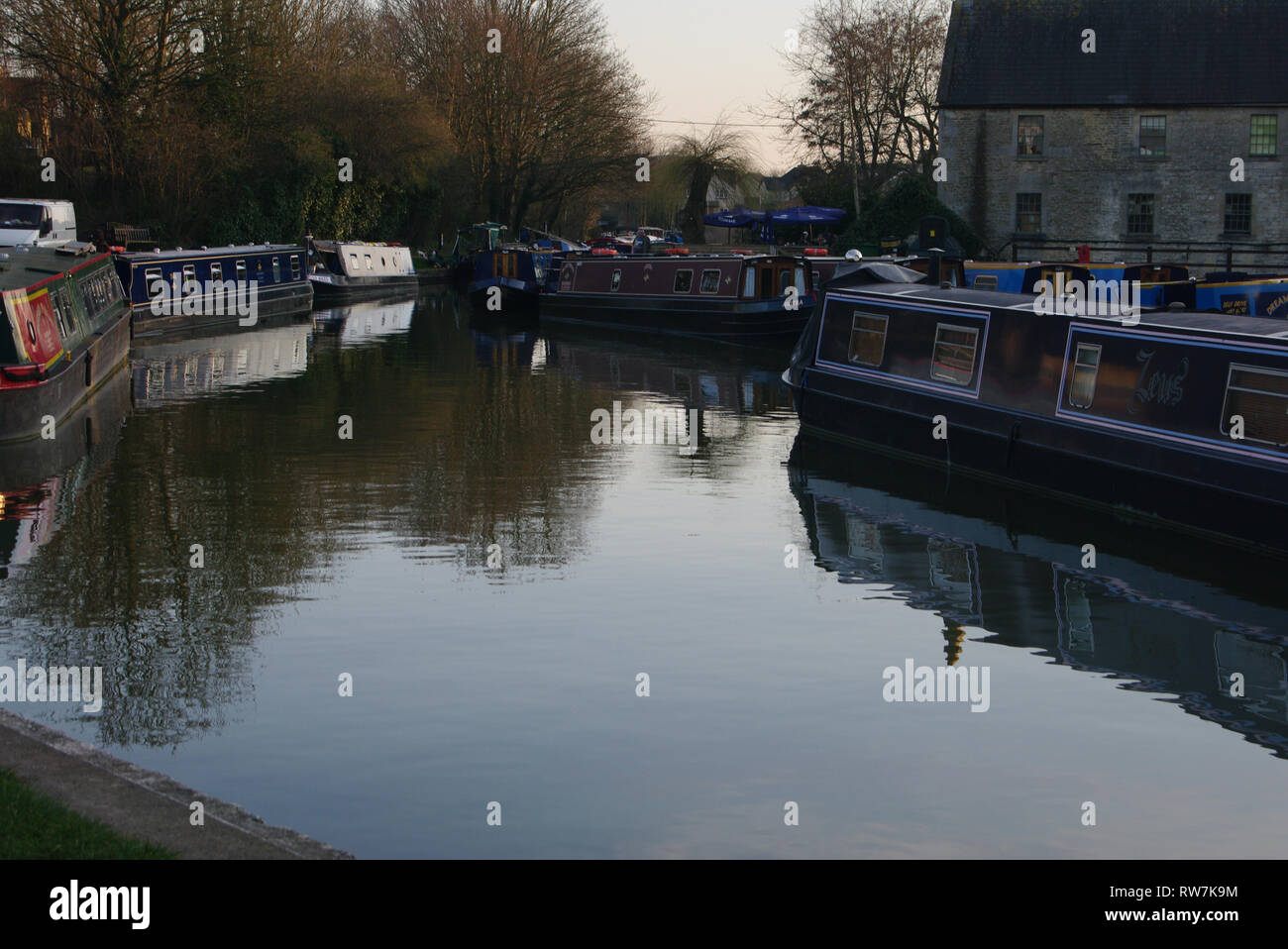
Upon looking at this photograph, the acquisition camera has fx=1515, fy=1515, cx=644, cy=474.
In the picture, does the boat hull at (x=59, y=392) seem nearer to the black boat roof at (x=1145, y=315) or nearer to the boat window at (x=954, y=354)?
the black boat roof at (x=1145, y=315)

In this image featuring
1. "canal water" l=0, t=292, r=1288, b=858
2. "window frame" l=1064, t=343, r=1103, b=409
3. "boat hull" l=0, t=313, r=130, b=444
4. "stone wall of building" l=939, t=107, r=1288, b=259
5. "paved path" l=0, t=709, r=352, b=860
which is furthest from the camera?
"stone wall of building" l=939, t=107, r=1288, b=259

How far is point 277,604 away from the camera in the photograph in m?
10.5

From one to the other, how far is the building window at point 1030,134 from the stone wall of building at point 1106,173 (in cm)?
15

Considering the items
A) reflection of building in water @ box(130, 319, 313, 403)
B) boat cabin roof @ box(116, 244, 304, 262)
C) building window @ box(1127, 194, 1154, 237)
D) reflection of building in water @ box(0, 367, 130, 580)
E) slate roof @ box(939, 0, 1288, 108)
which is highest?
slate roof @ box(939, 0, 1288, 108)

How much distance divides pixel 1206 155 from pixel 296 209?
87.4ft

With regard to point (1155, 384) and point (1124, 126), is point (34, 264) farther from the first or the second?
point (1124, 126)

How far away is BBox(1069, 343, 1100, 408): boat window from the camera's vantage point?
14.4 metres

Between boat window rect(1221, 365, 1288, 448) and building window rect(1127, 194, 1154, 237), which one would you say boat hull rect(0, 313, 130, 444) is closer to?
boat window rect(1221, 365, 1288, 448)

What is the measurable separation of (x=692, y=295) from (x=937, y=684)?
24.8 m

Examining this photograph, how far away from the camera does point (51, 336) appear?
58.4 ft

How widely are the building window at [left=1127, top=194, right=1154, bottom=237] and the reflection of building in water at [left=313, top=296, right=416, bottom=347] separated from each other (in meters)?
20.5

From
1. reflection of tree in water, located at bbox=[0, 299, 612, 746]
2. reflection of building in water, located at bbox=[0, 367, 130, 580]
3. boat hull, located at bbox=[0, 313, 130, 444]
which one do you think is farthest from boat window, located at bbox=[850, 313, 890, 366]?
boat hull, located at bbox=[0, 313, 130, 444]
